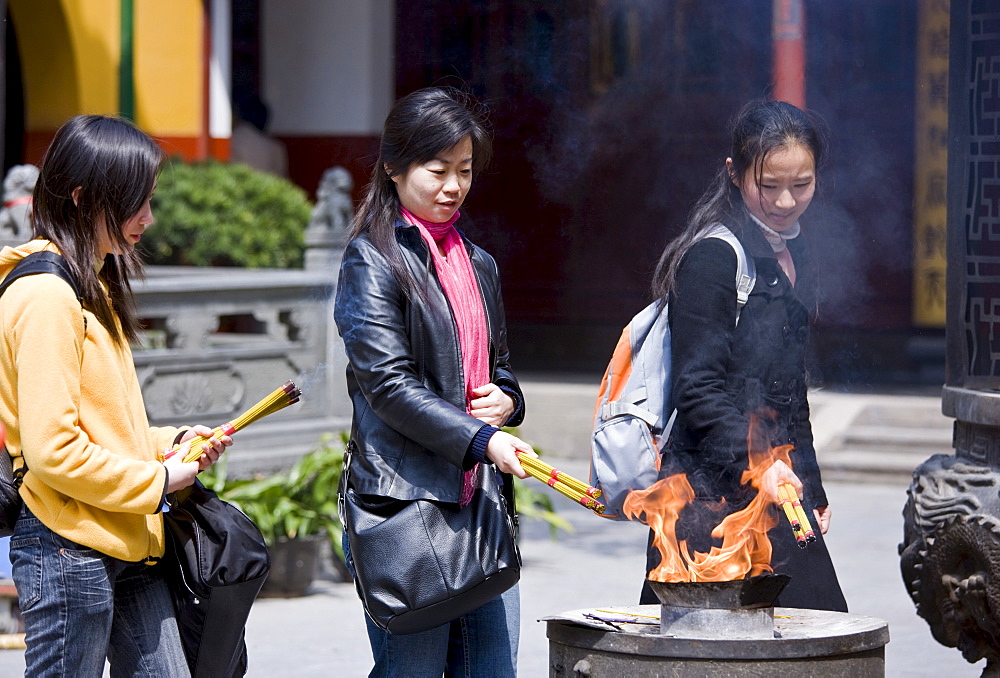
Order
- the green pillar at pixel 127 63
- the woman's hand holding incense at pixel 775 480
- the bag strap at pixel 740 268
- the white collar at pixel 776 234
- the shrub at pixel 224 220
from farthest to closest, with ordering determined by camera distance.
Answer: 1. the green pillar at pixel 127 63
2. the shrub at pixel 224 220
3. the white collar at pixel 776 234
4. the bag strap at pixel 740 268
5. the woman's hand holding incense at pixel 775 480

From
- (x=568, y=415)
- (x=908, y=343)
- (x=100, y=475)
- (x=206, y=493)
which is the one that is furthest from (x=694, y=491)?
(x=908, y=343)

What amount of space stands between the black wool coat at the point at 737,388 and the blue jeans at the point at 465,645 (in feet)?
1.16

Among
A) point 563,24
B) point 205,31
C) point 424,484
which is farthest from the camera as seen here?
point 205,31

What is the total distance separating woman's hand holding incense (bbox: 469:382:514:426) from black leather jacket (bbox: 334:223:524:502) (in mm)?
56

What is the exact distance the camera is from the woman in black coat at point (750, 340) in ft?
10.0

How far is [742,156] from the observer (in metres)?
3.22

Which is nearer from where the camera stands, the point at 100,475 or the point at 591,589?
the point at 100,475

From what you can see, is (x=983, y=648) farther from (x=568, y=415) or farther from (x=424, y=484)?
(x=568, y=415)

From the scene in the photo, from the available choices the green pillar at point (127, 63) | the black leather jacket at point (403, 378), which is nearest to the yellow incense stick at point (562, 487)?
the black leather jacket at point (403, 378)

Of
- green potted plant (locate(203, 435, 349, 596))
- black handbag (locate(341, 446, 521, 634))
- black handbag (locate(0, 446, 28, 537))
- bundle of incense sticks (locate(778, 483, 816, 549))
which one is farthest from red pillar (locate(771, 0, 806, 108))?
black handbag (locate(0, 446, 28, 537))

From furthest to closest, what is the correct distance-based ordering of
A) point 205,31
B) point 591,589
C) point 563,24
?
point 205,31 → point 563,24 → point 591,589

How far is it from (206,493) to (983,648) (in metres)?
2.17

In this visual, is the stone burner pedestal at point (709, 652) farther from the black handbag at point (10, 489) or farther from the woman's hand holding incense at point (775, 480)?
the black handbag at point (10, 489)

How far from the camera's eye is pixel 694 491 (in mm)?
3111
